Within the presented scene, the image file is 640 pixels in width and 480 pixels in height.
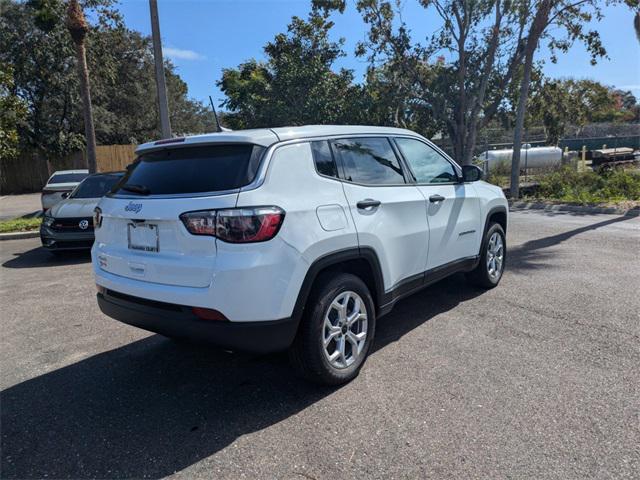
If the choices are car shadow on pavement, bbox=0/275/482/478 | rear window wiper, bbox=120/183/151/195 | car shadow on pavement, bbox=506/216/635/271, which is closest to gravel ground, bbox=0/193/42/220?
car shadow on pavement, bbox=0/275/482/478

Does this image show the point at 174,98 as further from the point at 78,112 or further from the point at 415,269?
the point at 415,269

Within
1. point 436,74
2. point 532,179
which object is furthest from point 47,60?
point 532,179

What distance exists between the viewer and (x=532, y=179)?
62.4 feet

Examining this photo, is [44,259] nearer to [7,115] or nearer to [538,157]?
[7,115]

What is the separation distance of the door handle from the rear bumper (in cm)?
105

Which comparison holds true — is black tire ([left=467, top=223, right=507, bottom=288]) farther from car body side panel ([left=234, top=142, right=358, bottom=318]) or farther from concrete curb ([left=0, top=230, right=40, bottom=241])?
concrete curb ([left=0, top=230, right=40, bottom=241])

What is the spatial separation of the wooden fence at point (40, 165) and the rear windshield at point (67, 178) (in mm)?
10907

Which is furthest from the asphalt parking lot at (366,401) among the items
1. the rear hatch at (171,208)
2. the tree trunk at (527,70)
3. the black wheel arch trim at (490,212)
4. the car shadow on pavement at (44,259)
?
the tree trunk at (527,70)

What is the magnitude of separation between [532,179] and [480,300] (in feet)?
50.5

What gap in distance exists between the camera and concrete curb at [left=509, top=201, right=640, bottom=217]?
11.5 meters

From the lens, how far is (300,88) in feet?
72.5

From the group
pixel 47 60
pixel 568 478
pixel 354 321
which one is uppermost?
pixel 47 60

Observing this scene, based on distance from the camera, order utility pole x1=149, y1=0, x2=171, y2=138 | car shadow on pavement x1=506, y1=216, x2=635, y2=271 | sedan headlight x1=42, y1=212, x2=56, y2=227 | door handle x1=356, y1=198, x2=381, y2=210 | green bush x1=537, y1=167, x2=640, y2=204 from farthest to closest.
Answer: green bush x1=537, y1=167, x2=640, y2=204, utility pole x1=149, y1=0, x2=171, y2=138, sedan headlight x1=42, y1=212, x2=56, y2=227, car shadow on pavement x1=506, y1=216, x2=635, y2=271, door handle x1=356, y1=198, x2=381, y2=210

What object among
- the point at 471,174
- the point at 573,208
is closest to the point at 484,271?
the point at 471,174
